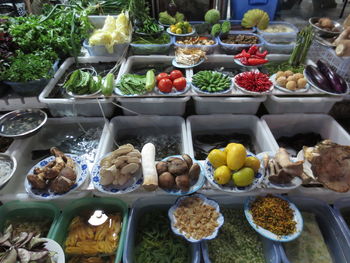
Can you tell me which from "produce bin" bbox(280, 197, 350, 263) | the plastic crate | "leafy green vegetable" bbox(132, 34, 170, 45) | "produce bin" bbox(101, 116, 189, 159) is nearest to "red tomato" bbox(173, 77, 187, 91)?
"produce bin" bbox(101, 116, 189, 159)

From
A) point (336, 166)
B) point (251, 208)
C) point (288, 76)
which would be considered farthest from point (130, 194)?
point (288, 76)

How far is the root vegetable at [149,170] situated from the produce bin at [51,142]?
0.55 metres

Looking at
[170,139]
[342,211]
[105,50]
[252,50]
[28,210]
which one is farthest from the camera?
[105,50]

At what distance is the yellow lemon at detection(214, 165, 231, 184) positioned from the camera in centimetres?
183

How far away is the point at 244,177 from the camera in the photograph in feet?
5.95

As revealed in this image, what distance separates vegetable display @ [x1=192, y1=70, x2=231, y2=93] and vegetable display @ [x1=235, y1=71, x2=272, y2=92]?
5.8 inches

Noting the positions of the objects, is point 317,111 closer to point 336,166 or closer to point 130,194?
point 336,166

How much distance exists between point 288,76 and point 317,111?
58cm

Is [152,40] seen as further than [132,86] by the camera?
Yes

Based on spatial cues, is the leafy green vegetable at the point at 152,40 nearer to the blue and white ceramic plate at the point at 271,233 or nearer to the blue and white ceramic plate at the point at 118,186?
the blue and white ceramic plate at the point at 118,186

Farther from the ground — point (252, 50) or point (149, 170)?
point (252, 50)

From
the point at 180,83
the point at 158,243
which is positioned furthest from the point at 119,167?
the point at 180,83

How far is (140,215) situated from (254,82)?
190 cm

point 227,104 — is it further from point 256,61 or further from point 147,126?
point 147,126
